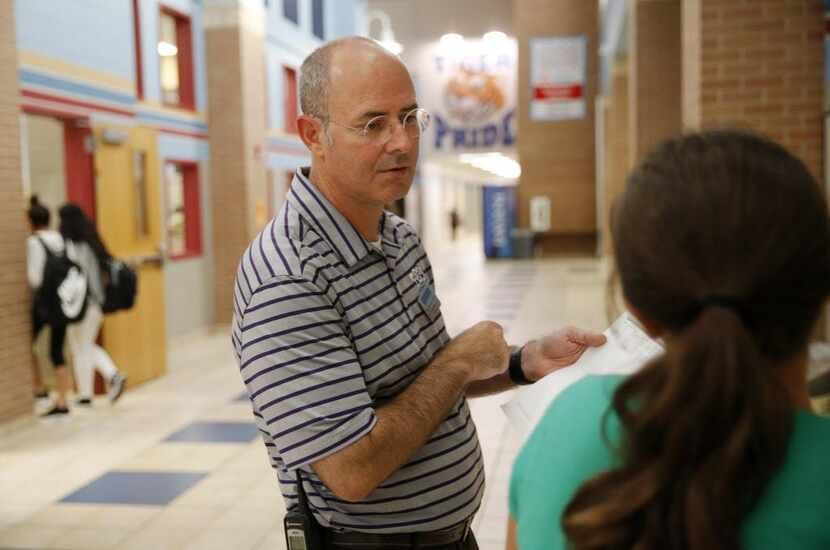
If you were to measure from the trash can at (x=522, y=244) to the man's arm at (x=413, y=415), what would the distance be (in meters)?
19.4

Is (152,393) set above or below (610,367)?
below

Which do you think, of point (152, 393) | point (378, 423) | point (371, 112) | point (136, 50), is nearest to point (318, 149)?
point (371, 112)

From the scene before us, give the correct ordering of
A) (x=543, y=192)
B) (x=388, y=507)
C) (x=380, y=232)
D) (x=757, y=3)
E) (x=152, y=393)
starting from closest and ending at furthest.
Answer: (x=388, y=507) < (x=380, y=232) < (x=757, y=3) < (x=152, y=393) < (x=543, y=192)

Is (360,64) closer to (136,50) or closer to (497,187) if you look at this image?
(136,50)

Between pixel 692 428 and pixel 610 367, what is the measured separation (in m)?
0.41

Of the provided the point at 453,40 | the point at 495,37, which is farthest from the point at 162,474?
the point at 453,40

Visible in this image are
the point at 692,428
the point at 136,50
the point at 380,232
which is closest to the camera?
the point at 692,428

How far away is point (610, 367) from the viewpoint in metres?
1.25

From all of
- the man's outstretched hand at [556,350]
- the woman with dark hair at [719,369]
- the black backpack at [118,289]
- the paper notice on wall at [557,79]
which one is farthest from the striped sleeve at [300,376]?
the paper notice on wall at [557,79]

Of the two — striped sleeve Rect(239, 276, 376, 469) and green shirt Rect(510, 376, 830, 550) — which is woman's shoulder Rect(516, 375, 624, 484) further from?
striped sleeve Rect(239, 276, 376, 469)

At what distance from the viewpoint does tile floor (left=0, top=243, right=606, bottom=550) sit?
4.21 metres

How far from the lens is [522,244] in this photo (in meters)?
20.9

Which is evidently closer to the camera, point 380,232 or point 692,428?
point 692,428

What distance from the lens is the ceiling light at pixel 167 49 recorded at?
10219mm
